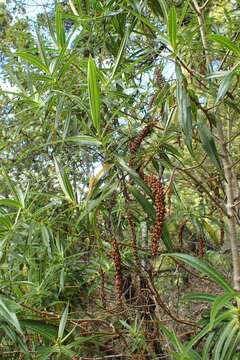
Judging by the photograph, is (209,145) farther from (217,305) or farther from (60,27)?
(60,27)

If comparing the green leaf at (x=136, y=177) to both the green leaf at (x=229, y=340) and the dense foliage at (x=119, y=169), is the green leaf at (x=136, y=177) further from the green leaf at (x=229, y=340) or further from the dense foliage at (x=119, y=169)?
the green leaf at (x=229, y=340)

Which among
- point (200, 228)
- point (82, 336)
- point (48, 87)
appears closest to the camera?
point (48, 87)

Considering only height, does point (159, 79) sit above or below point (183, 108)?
above

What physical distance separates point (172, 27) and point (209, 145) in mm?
307

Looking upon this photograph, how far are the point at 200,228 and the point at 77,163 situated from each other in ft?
2.81

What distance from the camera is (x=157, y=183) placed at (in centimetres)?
116

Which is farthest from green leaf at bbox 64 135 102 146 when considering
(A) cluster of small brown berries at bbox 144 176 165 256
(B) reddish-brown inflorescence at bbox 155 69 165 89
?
(B) reddish-brown inflorescence at bbox 155 69 165 89

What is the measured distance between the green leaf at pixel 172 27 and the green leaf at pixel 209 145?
226mm

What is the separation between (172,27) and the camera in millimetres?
1147

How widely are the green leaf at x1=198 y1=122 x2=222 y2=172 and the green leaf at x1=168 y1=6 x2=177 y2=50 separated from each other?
23 centimetres

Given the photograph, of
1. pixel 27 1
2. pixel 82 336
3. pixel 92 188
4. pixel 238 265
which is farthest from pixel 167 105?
pixel 27 1

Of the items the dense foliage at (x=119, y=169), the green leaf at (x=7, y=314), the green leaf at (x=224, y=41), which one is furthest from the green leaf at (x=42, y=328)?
the green leaf at (x=224, y=41)

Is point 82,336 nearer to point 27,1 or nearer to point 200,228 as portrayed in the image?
point 200,228

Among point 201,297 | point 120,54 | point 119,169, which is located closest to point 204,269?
point 201,297
